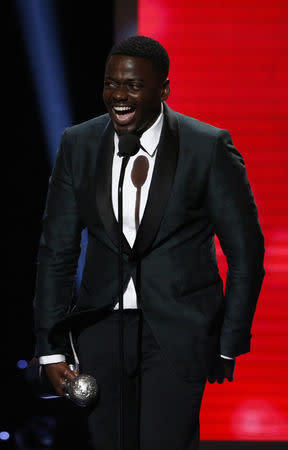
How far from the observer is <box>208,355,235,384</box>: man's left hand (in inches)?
79.4

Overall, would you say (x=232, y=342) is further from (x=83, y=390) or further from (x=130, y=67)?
(x=130, y=67)

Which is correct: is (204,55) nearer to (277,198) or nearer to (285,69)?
(285,69)

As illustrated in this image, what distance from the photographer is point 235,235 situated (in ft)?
6.33

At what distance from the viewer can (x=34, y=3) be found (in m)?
2.93

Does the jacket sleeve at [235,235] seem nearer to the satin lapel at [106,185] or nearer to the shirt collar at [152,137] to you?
the shirt collar at [152,137]

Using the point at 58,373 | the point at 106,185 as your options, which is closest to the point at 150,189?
the point at 106,185

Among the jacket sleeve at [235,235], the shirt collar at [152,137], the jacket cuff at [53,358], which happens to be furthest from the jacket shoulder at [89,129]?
the jacket cuff at [53,358]

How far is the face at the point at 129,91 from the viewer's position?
183 centimetres

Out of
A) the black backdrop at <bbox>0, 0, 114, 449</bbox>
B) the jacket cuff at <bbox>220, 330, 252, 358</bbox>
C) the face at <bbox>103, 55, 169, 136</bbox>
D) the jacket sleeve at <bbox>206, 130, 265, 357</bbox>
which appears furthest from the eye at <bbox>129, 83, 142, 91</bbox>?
the black backdrop at <bbox>0, 0, 114, 449</bbox>

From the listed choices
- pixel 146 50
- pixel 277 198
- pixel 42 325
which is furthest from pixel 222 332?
pixel 277 198

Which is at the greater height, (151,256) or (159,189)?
(159,189)

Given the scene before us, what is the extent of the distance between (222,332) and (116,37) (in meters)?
1.47

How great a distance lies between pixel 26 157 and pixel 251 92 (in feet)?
3.40

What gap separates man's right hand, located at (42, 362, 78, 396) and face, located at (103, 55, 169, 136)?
0.71m
